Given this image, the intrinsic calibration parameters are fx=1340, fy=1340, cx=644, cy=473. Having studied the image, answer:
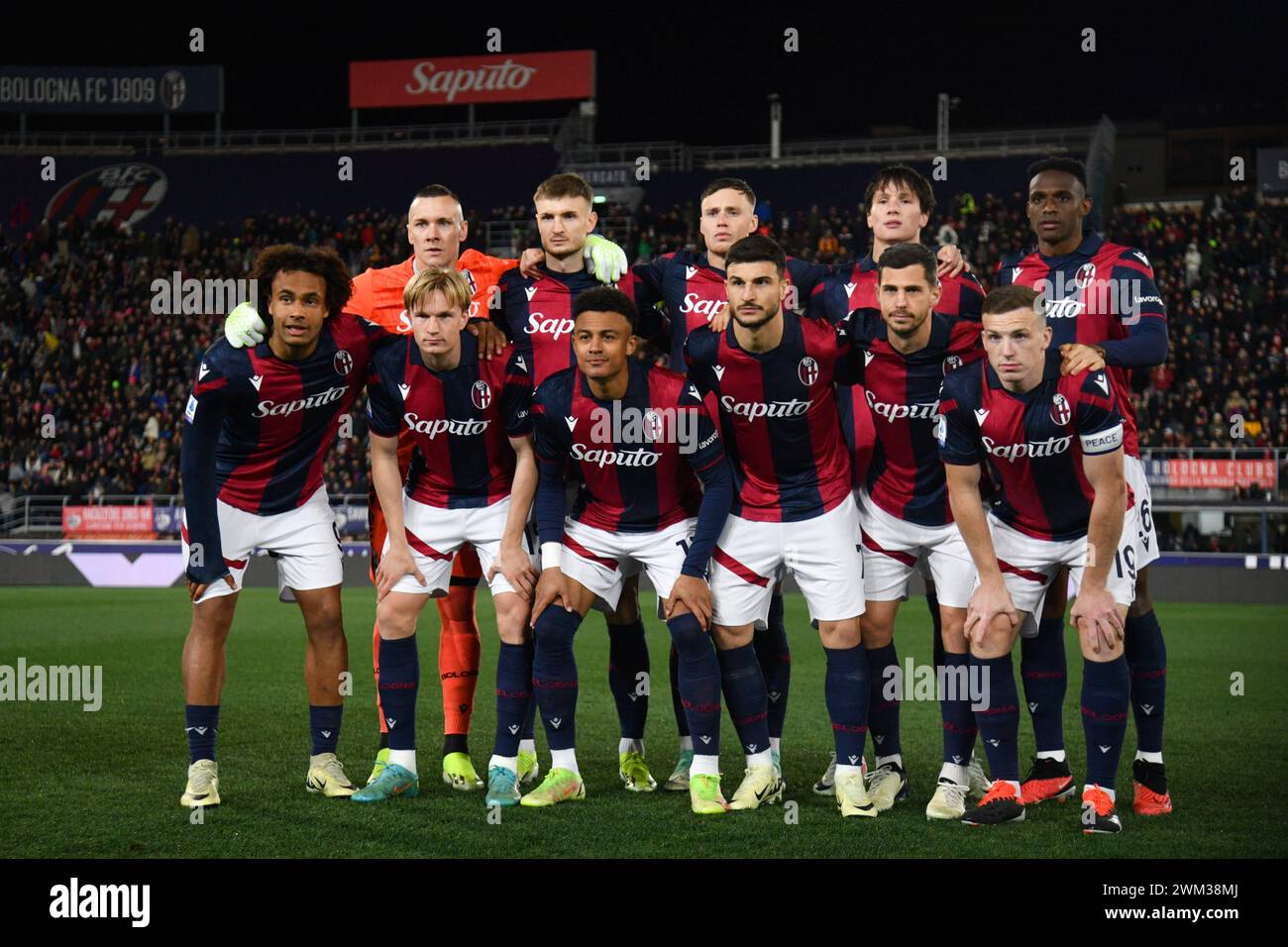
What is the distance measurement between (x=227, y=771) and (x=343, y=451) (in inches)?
695

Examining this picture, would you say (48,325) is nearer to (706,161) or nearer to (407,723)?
(706,161)

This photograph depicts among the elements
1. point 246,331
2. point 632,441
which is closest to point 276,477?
point 246,331

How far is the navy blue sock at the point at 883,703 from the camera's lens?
5758 millimetres

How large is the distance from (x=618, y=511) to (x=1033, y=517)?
169 cm

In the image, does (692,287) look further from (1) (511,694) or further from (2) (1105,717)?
(2) (1105,717)

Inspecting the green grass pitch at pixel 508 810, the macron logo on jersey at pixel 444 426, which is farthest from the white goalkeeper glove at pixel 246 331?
the green grass pitch at pixel 508 810

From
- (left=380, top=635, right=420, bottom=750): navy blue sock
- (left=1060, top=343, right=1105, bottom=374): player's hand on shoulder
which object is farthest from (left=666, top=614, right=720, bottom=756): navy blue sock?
(left=1060, top=343, right=1105, bottom=374): player's hand on shoulder

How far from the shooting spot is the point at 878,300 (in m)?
5.77

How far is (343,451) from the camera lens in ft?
77.0

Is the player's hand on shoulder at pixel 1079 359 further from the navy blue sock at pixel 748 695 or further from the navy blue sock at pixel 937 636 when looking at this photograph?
the navy blue sock at pixel 748 695

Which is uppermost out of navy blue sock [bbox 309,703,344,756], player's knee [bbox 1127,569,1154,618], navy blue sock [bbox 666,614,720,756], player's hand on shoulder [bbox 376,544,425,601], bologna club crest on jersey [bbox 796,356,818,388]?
bologna club crest on jersey [bbox 796,356,818,388]

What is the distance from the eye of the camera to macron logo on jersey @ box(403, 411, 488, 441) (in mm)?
5766

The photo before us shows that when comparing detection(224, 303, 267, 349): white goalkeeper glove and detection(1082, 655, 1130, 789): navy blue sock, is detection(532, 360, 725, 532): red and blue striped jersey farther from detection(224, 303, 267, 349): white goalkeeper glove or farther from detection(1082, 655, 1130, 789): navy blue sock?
detection(1082, 655, 1130, 789): navy blue sock

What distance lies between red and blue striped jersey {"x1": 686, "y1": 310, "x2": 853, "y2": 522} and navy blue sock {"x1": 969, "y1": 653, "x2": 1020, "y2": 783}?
906 millimetres
